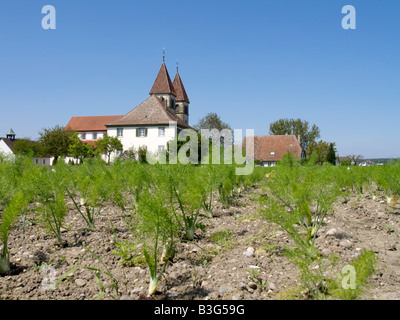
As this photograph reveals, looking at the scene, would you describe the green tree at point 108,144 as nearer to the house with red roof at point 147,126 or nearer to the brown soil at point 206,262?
the house with red roof at point 147,126

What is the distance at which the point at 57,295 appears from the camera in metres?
2.12

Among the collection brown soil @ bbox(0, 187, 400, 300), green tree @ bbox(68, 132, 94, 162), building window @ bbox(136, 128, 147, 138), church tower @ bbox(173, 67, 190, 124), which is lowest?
brown soil @ bbox(0, 187, 400, 300)

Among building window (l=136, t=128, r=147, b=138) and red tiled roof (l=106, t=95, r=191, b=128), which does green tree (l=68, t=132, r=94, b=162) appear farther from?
building window (l=136, t=128, r=147, b=138)

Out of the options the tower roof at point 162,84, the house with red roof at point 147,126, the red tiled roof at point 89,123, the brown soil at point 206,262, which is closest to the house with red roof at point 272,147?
the house with red roof at point 147,126

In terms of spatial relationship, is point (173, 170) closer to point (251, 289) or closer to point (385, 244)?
point (251, 289)

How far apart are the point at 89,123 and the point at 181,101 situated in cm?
1526

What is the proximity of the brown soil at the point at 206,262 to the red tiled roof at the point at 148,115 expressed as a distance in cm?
3159

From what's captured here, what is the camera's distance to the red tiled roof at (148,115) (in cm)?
3503

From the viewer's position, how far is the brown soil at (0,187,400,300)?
6.76ft

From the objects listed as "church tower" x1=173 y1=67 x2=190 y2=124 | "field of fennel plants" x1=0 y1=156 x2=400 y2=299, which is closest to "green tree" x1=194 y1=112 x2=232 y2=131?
"church tower" x1=173 y1=67 x2=190 y2=124

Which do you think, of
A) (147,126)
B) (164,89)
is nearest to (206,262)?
(147,126)

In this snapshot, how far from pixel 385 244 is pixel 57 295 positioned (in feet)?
9.70

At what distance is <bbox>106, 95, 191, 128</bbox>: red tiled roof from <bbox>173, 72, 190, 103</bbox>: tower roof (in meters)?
10.8
